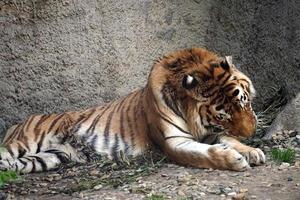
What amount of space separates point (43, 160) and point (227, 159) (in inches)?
65.2

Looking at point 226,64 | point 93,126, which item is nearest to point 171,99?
point 226,64

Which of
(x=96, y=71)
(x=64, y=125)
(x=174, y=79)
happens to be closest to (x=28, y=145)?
(x=64, y=125)

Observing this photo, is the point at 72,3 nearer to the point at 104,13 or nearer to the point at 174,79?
the point at 104,13

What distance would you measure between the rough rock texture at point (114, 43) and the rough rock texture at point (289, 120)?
72cm

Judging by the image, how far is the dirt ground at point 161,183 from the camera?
15.3 feet

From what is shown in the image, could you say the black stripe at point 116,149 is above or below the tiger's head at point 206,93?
below

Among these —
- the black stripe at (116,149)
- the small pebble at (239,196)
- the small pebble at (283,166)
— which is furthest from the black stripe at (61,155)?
the small pebble at (239,196)

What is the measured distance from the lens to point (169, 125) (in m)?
5.61

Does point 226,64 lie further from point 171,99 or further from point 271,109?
point 271,109

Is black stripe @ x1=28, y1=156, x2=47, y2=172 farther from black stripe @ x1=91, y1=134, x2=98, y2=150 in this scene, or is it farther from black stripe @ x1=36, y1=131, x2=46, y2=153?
black stripe @ x1=91, y1=134, x2=98, y2=150

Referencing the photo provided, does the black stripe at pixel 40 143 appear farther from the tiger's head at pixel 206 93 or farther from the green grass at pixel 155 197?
the green grass at pixel 155 197

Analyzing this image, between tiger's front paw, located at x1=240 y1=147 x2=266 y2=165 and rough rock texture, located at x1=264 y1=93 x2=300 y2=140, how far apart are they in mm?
686

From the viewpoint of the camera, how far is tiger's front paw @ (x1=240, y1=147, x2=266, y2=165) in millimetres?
5156

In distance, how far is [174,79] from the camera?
5691 millimetres
